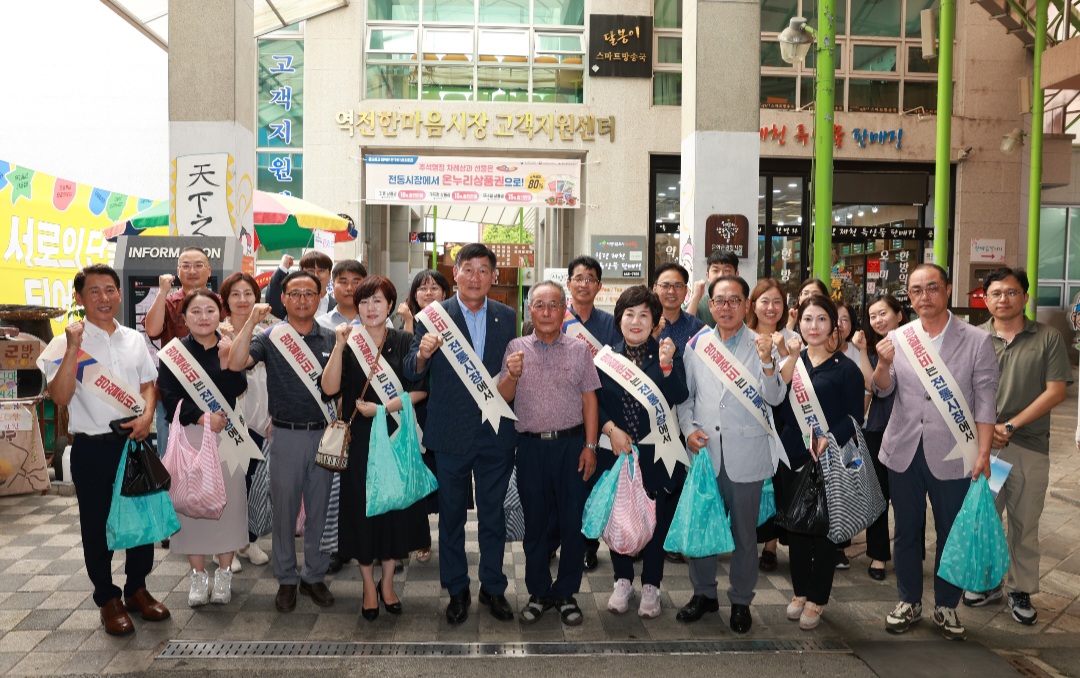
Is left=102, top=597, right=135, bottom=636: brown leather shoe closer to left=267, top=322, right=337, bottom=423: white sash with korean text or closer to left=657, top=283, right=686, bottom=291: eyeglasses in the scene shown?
left=267, top=322, right=337, bottom=423: white sash with korean text

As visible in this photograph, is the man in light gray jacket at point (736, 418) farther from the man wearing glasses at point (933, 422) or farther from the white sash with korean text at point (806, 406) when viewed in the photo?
the man wearing glasses at point (933, 422)

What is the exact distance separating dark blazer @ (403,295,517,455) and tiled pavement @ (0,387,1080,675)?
3.07 ft

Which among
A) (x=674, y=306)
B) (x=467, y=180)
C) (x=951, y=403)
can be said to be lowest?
(x=951, y=403)

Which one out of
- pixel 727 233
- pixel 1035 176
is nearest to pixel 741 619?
pixel 727 233

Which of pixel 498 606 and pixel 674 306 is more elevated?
pixel 674 306

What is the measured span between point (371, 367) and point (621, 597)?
178 cm

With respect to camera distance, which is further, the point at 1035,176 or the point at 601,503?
the point at 1035,176

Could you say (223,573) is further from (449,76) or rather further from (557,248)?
(557,248)

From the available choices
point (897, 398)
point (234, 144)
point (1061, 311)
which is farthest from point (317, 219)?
point (1061, 311)

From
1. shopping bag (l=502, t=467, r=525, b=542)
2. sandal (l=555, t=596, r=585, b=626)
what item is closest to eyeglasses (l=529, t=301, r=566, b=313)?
shopping bag (l=502, t=467, r=525, b=542)

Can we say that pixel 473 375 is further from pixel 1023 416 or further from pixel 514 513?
pixel 1023 416

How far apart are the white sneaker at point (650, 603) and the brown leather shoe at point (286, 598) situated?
1818mm

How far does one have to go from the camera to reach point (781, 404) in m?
4.12

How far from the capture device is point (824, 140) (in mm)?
8641
